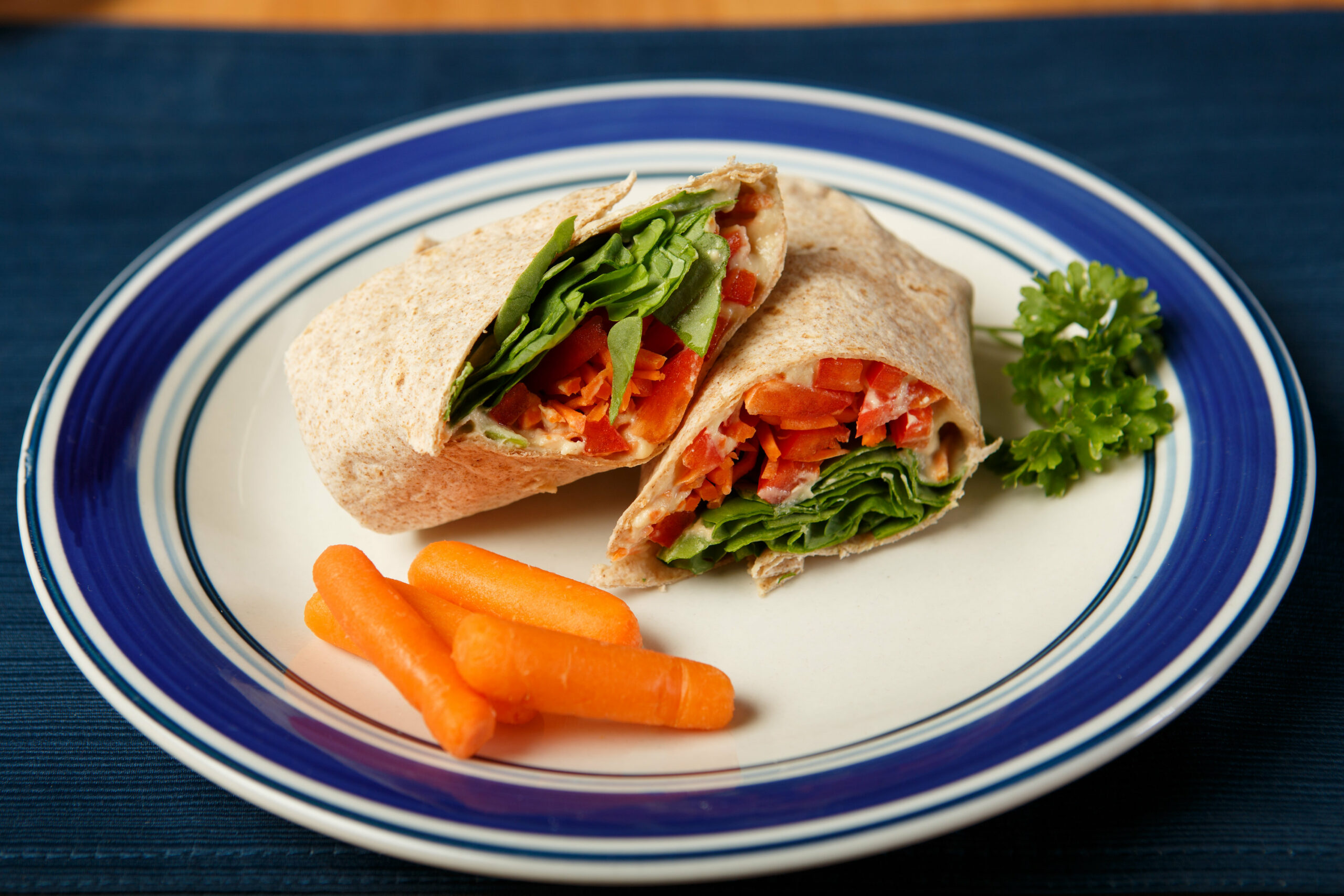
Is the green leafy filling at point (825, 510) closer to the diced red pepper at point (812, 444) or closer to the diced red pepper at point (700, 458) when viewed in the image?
the diced red pepper at point (812, 444)

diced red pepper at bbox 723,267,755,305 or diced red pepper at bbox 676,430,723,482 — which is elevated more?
diced red pepper at bbox 723,267,755,305

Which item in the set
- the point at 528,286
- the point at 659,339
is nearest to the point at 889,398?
the point at 659,339

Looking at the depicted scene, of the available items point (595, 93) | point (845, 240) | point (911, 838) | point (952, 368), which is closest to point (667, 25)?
point (595, 93)

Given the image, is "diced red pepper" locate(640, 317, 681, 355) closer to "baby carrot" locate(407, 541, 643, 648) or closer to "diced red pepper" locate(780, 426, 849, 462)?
"diced red pepper" locate(780, 426, 849, 462)

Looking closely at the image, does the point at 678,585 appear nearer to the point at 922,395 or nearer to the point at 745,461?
the point at 745,461

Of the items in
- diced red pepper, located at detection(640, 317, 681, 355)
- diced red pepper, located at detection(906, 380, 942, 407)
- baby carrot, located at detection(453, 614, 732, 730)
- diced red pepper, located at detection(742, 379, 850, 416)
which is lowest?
baby carrot, located at detection(453, 614, 732, 730)

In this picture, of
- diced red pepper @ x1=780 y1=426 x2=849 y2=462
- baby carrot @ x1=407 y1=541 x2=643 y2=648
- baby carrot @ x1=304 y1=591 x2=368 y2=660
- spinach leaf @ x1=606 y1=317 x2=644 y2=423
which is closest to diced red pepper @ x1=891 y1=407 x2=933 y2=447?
diced red pepper @ x1=780 y1=426 x2=849 y2=462
